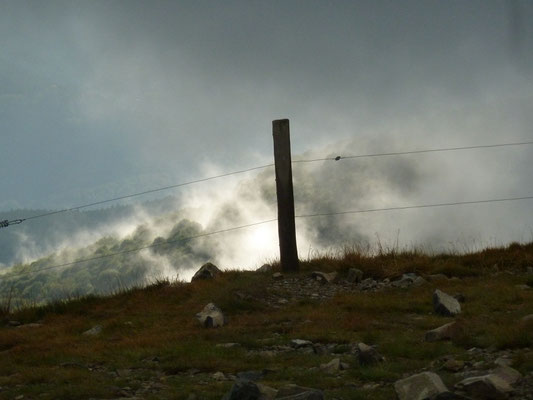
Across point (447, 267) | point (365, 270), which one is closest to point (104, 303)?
point (365, 270)

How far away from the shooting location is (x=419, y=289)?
12.6 meters

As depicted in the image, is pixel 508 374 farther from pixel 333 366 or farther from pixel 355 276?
pixel 355 276

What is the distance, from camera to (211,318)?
1068 centimetres

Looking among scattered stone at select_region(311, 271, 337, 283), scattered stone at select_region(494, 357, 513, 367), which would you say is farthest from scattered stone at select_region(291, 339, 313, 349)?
scattered stone at select_region(311, 271, 337, 283)

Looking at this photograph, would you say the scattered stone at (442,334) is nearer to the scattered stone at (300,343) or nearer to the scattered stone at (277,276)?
the scattered stone at (300,343)

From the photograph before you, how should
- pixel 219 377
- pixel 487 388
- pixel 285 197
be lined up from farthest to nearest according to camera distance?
pixel 285 197, pixel 219 377, pixel 487 388

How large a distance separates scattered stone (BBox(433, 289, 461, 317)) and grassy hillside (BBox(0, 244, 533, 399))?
191mm

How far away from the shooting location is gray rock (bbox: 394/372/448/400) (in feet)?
17.8

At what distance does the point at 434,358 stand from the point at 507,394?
7.01 feet

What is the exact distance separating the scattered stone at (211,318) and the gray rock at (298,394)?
503 cm

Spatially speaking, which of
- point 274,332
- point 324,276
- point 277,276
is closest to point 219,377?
point 274,332

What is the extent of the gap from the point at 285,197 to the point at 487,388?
9921 mm

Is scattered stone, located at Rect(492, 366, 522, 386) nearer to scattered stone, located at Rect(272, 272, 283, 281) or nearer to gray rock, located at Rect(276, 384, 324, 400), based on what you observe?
gray rock, located at Rect(276, 384, 324, 400)

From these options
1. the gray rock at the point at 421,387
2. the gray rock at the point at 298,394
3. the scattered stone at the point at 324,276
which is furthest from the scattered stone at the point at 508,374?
the scattered stone at the point at 324,276
